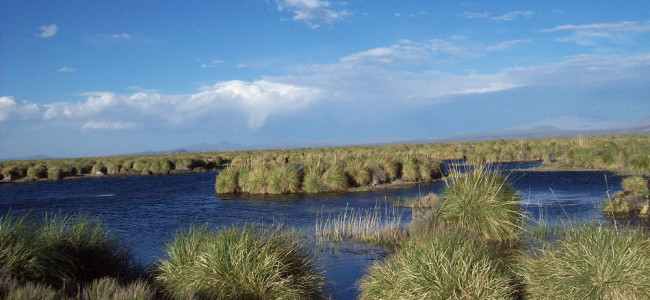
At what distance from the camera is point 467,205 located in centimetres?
1319

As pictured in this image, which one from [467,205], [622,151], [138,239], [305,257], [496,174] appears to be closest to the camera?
[305,257]

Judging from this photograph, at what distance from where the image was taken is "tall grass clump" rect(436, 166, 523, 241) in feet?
41.7

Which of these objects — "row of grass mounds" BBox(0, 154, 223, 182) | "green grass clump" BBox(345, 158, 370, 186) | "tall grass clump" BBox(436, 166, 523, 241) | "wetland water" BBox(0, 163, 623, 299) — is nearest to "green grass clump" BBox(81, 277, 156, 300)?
"wetland water" BBox(0, 163, 623, 299)

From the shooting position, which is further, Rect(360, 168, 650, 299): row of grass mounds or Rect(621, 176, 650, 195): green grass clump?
Rect(621, 176, 650, 195): green grass clump

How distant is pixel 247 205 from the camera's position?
77.5ft

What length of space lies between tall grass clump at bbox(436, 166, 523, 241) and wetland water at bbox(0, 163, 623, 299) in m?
1.16

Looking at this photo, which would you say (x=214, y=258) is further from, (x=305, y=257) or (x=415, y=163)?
(x=415, y=163)

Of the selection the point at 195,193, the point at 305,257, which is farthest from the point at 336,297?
the point at 195,193

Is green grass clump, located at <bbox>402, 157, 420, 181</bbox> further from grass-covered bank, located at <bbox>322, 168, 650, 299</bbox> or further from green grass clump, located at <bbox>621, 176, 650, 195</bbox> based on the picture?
grass-covered bank, located at <bbox>322, 168, 650, 299</bbox>

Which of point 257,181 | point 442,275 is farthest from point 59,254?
point 257,181

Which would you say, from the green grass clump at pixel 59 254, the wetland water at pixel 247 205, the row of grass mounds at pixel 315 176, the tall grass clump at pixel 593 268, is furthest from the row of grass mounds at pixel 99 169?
the tall grass clump at pixel 593 268

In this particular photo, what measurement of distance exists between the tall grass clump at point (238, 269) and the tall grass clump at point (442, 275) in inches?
47.5

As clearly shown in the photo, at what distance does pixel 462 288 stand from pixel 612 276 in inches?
77.3

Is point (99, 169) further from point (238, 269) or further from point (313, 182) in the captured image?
point (238, 269)
